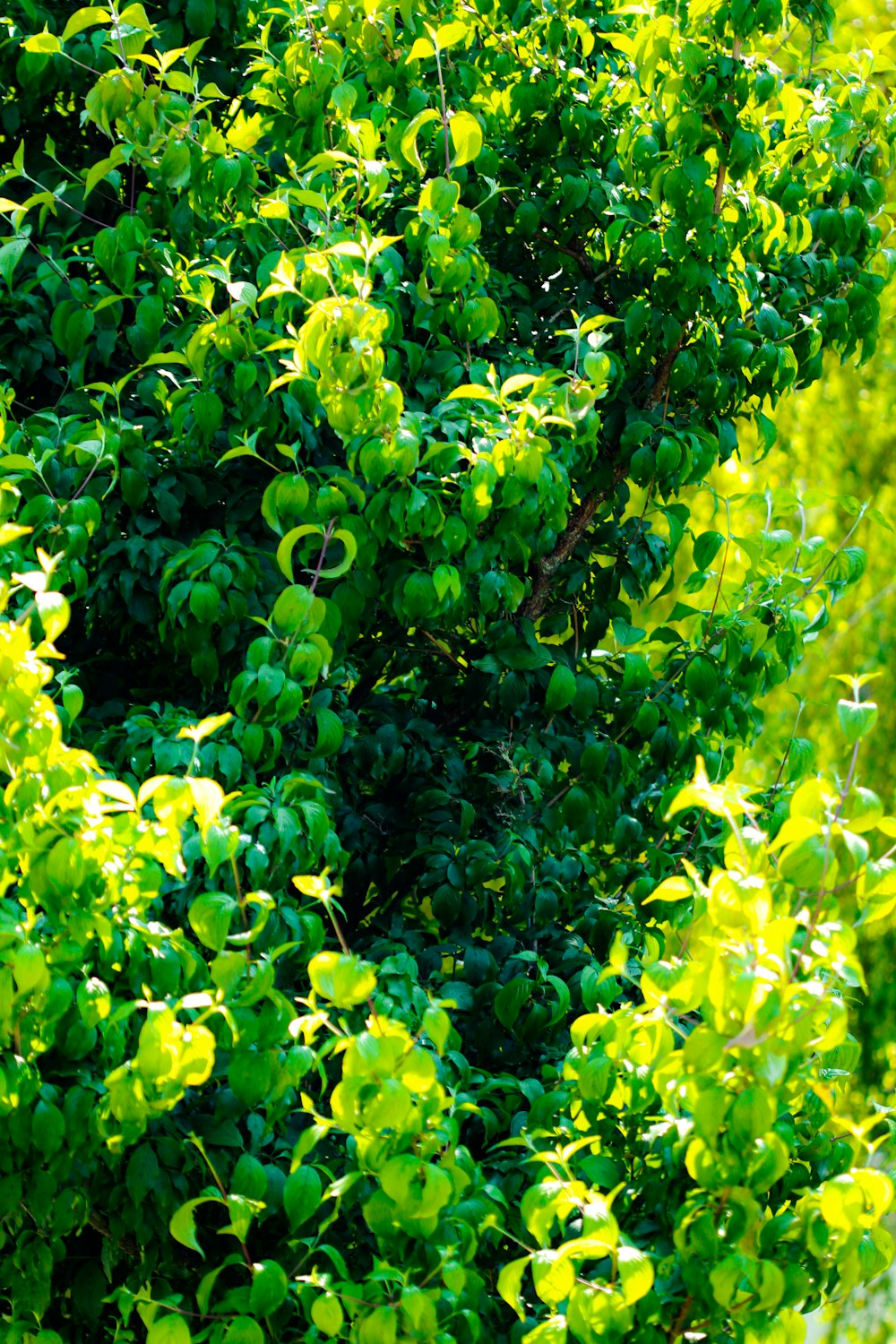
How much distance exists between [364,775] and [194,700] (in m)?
0.44

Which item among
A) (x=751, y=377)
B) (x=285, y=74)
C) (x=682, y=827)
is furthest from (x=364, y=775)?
(x=285, y=74)

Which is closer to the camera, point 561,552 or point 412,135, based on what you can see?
point 412,135

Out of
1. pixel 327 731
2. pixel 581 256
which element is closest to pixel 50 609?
pixel 327 731

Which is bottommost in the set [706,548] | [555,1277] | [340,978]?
[555,1277]

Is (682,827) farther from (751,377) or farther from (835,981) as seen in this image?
(835,981)

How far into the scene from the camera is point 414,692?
10.2 ft

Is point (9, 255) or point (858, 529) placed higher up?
point (9, 255)

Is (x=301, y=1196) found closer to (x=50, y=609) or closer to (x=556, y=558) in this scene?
(x=50, y=609)

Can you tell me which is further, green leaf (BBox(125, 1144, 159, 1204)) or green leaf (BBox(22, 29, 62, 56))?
green leaf (BBox(22, 29, 62, 56))

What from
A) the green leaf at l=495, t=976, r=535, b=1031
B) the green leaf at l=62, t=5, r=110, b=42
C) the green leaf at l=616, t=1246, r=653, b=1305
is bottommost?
the green leaf at l=495, t=976, r=535, b=1031

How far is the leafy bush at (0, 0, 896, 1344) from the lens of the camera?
5.23 ft

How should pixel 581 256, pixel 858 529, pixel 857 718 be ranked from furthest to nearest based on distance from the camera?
pixel 858 529 → pixel 581 256 → pixel 857 718

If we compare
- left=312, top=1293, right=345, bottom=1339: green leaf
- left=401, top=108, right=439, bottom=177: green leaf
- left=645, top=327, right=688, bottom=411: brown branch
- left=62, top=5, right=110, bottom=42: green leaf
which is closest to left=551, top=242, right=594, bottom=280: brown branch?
left=645, top=327, right=688, bottom=411: brown branch

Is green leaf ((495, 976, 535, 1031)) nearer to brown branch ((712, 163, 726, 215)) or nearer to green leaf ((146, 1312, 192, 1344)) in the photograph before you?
green leaf ((146, 1312, 192, 1344))
